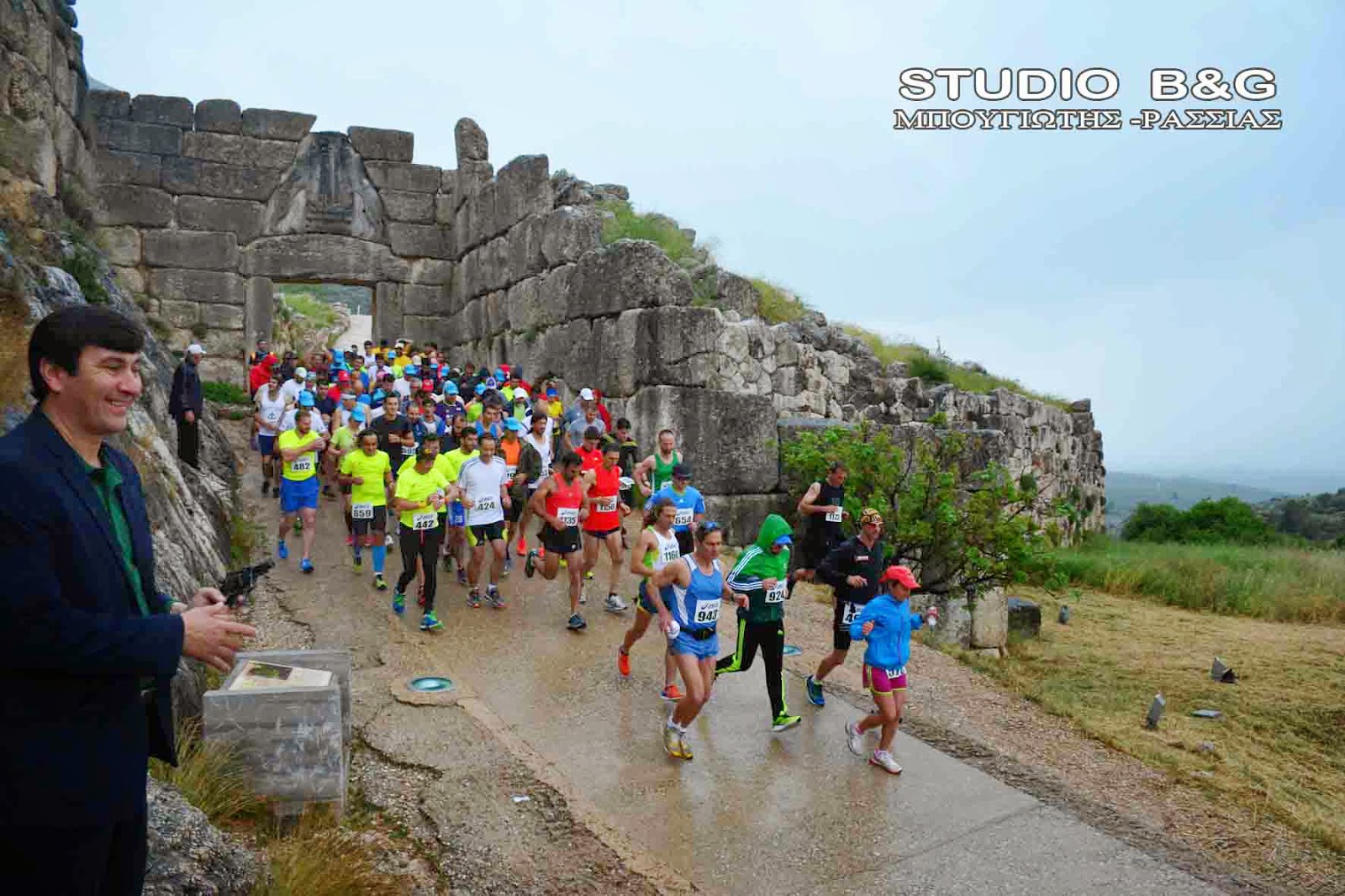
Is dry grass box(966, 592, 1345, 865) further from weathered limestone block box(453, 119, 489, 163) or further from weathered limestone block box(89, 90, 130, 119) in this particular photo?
weathered limestone block box(89, 90, 130, 119)

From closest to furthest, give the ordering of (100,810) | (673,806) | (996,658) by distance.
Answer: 1. (100,810)
2. (673,806)
3. (996,658)

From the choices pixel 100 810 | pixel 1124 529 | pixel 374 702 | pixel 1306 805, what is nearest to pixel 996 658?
pixel 1306 805

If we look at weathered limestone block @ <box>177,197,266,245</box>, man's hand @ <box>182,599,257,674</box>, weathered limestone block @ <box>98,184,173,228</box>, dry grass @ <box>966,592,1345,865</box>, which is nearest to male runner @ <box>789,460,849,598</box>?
dry grass @ <box>966,592,1345,865</box>

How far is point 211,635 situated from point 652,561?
4800mm

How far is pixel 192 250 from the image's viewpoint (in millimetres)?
17672

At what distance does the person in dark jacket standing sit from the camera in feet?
34.6

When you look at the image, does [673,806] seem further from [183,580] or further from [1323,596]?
[1323,596]

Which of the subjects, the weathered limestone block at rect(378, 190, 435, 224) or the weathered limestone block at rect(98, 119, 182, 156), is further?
the weathered limestone block at rect(378, 190, 435, 224)

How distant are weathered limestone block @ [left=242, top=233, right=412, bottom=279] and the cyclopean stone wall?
0.03m

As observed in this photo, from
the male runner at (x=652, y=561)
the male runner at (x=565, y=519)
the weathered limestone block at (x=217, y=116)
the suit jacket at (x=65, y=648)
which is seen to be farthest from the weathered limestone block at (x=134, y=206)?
the suit jacket at (x=65, y=648)

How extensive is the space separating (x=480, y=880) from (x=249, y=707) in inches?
53.9

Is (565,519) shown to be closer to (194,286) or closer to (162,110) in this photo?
(194,286)

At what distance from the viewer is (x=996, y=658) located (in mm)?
10148

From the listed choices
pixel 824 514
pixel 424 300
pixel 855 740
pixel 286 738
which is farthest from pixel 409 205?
pixel 286 738
